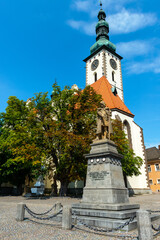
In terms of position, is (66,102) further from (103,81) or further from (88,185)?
(103,81)

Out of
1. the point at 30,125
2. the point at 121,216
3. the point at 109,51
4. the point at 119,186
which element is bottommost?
the point at 121,216

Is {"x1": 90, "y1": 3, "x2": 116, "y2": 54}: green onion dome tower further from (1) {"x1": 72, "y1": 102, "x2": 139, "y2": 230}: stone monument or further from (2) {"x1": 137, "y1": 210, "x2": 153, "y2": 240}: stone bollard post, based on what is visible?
(2) {"x1": 137, "y1": 210, "x2": 153, "y2": 240}: stone bollard post

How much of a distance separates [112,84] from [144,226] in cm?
3272

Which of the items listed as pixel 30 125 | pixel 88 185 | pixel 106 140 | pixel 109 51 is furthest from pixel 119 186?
pixel 109 51

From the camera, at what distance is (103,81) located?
3189cm

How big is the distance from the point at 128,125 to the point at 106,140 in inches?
828

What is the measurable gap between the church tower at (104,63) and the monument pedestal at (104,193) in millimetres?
28703

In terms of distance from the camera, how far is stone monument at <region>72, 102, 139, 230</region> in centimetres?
590

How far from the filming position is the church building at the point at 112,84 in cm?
2623

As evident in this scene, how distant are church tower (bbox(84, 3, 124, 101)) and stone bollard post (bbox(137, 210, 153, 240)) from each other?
31.7m

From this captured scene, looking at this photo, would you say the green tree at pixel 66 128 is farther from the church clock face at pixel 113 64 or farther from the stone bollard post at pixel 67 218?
the church clock face at pixel 113 64

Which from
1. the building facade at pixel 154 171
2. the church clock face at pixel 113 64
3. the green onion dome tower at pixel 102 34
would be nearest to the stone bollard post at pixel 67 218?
the building facade at pixel 154 171

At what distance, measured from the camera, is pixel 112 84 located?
116 ft

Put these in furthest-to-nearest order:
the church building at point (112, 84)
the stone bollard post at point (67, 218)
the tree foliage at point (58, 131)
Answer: the church building at point (112, 84) < the tree foliage at point (58, 131) < the stone bollard post at point (67, 218)
